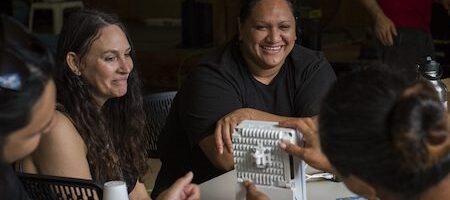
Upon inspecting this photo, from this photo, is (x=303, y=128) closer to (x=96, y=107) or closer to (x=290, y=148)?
(x=290, y=148)

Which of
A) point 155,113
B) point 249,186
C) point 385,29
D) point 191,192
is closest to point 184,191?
point 191,192

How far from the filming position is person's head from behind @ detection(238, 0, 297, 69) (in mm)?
2453

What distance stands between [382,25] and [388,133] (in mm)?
2717

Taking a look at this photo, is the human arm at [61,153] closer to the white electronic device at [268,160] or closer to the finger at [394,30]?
the white electronic device at [268,160]

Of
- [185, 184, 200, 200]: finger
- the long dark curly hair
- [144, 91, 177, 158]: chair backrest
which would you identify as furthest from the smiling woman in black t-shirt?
[185, 184, 200, 200]: finger

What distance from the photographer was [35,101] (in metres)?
1.23

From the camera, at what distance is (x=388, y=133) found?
1.17 metres

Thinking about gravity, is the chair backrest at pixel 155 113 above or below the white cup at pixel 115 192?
below

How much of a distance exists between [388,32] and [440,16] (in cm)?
194

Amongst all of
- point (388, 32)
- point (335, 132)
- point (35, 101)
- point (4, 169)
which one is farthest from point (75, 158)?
point (388, 32)

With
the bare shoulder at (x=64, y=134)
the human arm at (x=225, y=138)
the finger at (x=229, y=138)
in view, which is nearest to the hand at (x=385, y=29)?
the human arm at (x=225, y=138)

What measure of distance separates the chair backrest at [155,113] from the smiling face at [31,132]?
4.53 ft

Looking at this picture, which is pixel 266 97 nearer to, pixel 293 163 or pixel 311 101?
pixel 311 101

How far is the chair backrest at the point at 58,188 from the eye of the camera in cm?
182
